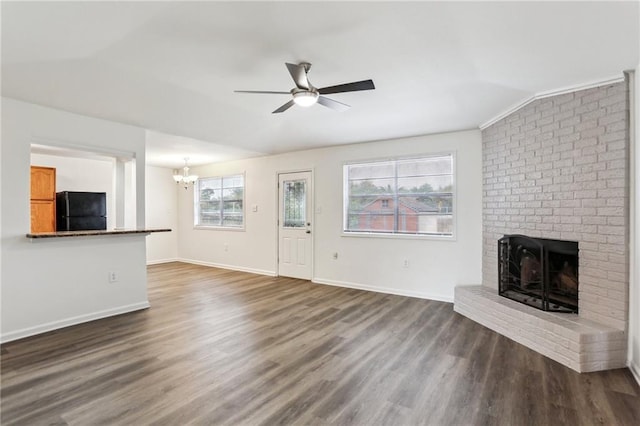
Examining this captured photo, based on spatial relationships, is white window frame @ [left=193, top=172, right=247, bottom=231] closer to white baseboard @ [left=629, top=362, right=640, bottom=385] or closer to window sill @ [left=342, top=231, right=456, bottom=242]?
window sill @ [left=342, top=231, right=456, bottom=242]

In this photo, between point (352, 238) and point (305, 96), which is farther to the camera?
point (352, 238)

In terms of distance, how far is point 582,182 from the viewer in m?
2.93

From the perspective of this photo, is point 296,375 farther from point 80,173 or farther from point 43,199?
point 80,173

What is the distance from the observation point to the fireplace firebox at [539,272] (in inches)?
123

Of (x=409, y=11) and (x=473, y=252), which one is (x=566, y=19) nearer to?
(x=409, y=11)

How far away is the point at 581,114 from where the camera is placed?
9.69ft

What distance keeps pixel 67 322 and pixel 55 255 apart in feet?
2.56

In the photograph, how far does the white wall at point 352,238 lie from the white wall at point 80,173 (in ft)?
5.95

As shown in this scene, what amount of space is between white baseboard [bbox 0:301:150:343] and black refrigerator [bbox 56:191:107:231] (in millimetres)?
1166

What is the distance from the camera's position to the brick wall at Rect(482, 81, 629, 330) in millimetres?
2672

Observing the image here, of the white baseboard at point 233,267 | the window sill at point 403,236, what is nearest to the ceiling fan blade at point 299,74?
the window sill at point 403,236

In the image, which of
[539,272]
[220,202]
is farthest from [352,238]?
[220,202]

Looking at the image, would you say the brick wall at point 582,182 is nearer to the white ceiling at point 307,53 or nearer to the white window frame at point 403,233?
the white ceiling at point 307,53

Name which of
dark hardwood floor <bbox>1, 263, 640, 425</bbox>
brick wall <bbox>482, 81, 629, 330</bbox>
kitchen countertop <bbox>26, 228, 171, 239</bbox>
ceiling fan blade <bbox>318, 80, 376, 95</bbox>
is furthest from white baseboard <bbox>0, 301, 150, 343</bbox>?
brick wall <bbox>482, 81, 629, 330</bbox>
